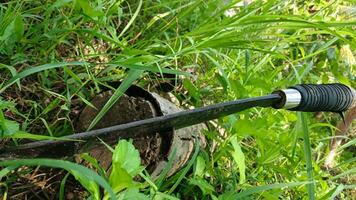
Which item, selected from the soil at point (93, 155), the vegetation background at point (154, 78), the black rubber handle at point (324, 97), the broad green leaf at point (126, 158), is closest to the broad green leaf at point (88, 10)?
the vegetation background at point (154, 78)

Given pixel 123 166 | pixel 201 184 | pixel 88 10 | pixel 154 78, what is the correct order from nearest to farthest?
1. pixel 123 166
2. pixel 88 10
3. pixel 201 184
4. pixel 154 78

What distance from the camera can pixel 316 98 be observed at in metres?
1.29

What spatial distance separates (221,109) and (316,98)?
279 millimetres

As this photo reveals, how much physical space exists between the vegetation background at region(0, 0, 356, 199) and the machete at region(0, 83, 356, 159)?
0.07 metres

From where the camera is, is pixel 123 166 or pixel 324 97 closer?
pixel 123 166

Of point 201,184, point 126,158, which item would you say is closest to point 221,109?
point 201,184

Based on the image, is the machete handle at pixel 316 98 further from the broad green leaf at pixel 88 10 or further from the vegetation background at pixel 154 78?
the broad green leaf at pixel 88 10

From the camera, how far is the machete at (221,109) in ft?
3.22

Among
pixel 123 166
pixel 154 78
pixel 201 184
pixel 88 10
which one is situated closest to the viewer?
pixel 123 166

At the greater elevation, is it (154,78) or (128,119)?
(154,78)

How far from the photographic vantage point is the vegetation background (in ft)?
→ 3.87

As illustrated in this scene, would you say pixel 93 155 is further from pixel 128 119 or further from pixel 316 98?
pixel 316 98

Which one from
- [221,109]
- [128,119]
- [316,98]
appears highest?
[316,98]

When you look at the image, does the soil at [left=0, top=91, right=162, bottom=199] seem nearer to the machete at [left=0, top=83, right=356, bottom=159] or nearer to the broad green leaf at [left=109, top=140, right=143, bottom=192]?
the machete at [left=0, top=83, right=356, bottom=159]
